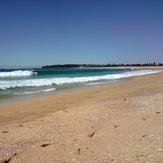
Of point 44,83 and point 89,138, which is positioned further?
point 44,83

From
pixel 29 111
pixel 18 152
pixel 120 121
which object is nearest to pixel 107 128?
pixel 120 121

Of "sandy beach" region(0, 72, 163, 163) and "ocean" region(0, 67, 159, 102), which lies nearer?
"sandy beach" region(0, 72, 163, 163)

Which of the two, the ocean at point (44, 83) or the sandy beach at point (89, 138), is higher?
the sandy beach at point (89, 138)

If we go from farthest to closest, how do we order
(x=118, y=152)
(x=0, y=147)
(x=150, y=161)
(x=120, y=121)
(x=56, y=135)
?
(x=120, y=121) → (x=56, y=135) → (x=0, y=147) → (x=118, y=152) → (x=150, y=161)

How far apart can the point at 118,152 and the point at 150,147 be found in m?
0.59

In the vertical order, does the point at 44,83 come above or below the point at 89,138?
below

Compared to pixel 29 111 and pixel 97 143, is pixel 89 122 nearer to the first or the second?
pixel 97 143

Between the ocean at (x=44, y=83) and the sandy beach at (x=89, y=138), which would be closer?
the sandy beach at (x=89, y=138)

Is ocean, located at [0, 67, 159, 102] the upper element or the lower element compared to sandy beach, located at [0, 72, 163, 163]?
lower

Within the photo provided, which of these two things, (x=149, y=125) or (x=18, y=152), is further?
(x=149, y=125)

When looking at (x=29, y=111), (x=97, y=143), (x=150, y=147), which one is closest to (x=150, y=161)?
(x=150, y=147)

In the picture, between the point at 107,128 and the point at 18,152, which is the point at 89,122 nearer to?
the point at 107,128

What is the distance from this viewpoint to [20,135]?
663cm

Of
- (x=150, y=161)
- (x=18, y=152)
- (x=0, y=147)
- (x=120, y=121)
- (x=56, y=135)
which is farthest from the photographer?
(x=120, y=121)
